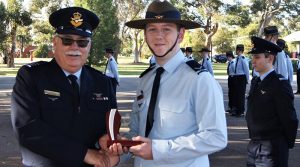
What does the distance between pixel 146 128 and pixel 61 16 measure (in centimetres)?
90

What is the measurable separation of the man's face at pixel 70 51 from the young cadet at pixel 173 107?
0.40 m

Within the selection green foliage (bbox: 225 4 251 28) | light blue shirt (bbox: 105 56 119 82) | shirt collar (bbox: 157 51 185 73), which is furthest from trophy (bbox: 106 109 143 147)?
green foliage (bbox: 225 4 251 28)

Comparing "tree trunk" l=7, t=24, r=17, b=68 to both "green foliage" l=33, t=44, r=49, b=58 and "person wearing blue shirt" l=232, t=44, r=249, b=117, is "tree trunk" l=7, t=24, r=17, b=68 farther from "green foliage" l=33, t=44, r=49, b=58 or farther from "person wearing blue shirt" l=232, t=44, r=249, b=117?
"person wearing blue shirt" l=232, t=44, r=249, b=117

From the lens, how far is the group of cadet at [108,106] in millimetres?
2461

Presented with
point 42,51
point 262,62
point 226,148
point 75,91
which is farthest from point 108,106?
point 42,51

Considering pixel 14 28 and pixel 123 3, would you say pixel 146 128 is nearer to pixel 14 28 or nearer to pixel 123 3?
pixel 14 28

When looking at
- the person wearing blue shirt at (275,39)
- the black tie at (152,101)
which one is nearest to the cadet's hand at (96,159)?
the black tie at (152,101)

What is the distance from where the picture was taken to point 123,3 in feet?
202

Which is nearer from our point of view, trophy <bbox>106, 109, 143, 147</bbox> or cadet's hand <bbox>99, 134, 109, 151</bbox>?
trophy <bbox>106, 109, 143, 147</bbox>

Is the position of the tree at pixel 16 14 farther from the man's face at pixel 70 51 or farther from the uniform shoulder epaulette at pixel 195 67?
the uniform shoulder epaulette at pixel 195 67

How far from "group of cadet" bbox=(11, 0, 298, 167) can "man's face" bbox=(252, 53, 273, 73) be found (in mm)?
2099

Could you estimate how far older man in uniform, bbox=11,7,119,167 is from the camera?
99.4 inches

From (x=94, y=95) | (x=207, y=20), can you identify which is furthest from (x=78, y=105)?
(x=207, y=20)

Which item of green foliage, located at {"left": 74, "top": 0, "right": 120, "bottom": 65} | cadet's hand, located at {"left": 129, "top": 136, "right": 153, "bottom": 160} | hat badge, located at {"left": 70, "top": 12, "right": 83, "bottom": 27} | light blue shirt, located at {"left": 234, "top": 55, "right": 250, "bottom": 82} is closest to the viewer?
cadet's hand, located at {"left": 129, "top": 136, "right": 153, "bottom": 160}
